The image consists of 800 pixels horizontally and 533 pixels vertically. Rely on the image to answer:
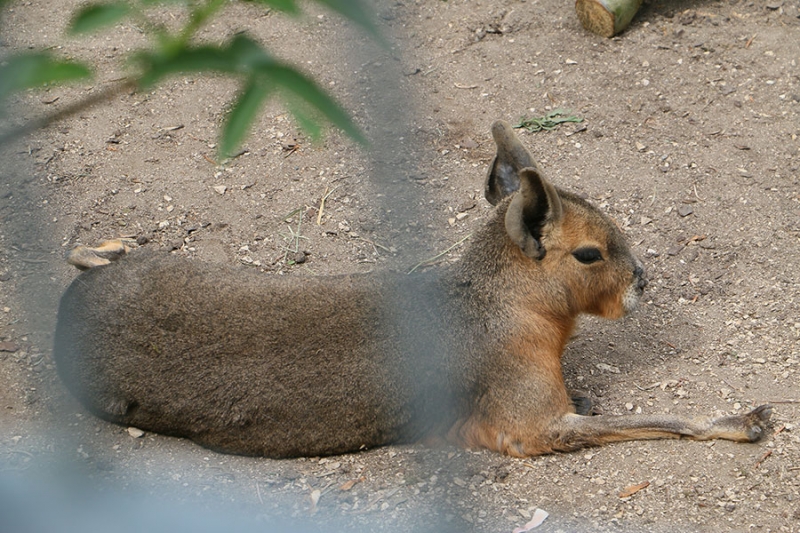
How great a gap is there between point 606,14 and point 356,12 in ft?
19.0

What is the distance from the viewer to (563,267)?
14.1 feet

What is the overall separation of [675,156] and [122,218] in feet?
11.7

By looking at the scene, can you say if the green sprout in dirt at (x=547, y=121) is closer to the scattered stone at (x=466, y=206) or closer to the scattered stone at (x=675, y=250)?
the scattered stone at (x=466, y=206)

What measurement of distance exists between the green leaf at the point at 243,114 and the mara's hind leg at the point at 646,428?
3.04 metres

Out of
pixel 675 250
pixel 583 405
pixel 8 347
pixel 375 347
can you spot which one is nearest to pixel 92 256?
pixel 8 347

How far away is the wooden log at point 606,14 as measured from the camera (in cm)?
667

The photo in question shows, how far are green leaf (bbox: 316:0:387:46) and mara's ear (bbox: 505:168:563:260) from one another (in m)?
2.54

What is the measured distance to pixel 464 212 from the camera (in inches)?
227

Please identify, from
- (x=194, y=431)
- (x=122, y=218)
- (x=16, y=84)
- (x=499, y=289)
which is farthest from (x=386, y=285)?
(x=16, y=84)

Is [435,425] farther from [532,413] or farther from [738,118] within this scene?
[738,118]

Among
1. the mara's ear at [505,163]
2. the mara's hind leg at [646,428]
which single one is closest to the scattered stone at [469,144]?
the mara's ear at [505,163]

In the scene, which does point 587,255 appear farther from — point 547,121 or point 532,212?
point 547,121

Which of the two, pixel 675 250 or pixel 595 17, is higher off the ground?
pixel 595 17

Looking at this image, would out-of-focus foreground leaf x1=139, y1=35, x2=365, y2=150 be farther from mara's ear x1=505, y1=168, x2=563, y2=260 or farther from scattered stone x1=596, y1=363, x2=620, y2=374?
scattered stone x1=596, y1=363, x2=620, y2=374
